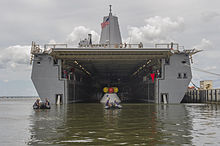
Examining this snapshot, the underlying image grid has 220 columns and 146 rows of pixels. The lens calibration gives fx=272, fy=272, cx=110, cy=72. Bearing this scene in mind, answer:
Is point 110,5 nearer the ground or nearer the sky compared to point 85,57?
nearer the sky

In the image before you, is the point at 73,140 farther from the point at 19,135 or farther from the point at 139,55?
the point at 139,55

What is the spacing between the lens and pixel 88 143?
42.0ft

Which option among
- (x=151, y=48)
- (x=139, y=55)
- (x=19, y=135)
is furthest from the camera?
(x=139, y=55)

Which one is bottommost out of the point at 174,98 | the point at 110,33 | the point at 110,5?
the point at 174,98

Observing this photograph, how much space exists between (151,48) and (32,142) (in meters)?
35.0

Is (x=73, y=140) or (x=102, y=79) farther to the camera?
(x=102, y=79)

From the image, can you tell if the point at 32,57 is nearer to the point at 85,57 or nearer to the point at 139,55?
the point at 85,57

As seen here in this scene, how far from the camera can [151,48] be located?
4562 centimetres

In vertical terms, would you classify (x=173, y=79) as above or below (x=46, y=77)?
below

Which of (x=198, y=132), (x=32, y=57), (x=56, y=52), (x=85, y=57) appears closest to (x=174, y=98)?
(x=85, y=57)

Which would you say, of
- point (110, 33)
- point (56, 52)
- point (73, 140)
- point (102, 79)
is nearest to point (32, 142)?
point (73, 140)

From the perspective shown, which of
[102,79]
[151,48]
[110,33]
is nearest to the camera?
[151,48]

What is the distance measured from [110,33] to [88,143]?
4923cm

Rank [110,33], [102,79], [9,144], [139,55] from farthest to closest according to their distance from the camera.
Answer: [102,79], [110,33], [139,55], [9,144]
